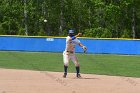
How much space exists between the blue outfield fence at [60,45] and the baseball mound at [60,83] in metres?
17.0

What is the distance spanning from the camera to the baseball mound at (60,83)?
1460 cm

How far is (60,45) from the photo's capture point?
128 ft

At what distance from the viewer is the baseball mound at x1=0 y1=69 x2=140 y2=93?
47.9ft

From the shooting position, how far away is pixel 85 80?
58.5 ft

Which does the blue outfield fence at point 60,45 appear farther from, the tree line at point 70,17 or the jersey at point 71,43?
the tree line at point 70,17

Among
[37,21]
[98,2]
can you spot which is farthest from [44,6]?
[98,2]

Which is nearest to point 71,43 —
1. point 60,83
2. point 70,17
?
point 60,83

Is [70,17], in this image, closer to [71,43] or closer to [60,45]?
[60,45]

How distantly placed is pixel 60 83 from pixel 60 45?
22430 mm

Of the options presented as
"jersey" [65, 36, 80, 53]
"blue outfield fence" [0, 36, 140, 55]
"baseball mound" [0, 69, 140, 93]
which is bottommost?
"blue outfield fence" [0, 36, 140, 55]

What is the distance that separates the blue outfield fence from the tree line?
18165 mm

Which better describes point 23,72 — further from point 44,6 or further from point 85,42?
point 44,6

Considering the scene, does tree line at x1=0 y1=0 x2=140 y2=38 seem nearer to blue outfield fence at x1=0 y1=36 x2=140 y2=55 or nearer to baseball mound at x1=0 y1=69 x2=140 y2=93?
blue outfield fence at x1=0 y1=36 x2=140 y2=55

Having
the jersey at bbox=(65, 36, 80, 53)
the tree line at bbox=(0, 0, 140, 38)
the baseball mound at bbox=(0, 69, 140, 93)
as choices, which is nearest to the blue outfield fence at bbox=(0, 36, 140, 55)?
the baseball mound at bbox=(0, 69, 140, 93)
